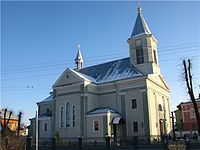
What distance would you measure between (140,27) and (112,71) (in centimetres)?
813

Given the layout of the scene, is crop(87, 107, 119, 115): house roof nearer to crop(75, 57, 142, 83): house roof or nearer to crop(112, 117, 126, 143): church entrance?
crop(112, 117, 126, 143): church entrance

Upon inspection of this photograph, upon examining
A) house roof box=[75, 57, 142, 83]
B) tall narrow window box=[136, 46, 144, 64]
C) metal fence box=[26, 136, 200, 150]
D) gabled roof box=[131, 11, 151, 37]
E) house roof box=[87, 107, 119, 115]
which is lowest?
metal fence box=[26, 136, 200, 150]

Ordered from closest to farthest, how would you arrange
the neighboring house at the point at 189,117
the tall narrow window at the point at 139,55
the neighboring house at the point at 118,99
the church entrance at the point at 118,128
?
the church entrance at the point at 118,128, the neighboring house at the point at 118,99, the tall narrow window at the point at 139,55, the neighboring house at the point at 189,117

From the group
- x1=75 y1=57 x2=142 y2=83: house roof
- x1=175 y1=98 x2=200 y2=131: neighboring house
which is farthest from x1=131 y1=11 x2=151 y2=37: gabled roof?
x1=175 y1=98 x2=200 y2=131: neighboring house

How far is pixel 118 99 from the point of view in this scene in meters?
33.7

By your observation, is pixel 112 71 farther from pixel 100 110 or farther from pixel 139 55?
pixel 100 110

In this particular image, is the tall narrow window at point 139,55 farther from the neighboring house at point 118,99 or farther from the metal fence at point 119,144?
the metal fence at point 119,144

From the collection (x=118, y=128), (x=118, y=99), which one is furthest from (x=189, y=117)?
(x=118, y=128)

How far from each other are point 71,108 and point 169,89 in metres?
17.2

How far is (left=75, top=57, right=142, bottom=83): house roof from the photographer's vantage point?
34.6 metres

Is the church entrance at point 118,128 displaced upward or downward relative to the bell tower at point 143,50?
downward

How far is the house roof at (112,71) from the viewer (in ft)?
114

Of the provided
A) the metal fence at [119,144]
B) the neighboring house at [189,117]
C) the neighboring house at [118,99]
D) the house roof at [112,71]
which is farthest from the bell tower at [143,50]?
the neighboring house at [189,117]

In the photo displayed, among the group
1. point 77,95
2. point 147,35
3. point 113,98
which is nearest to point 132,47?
point 147,35
